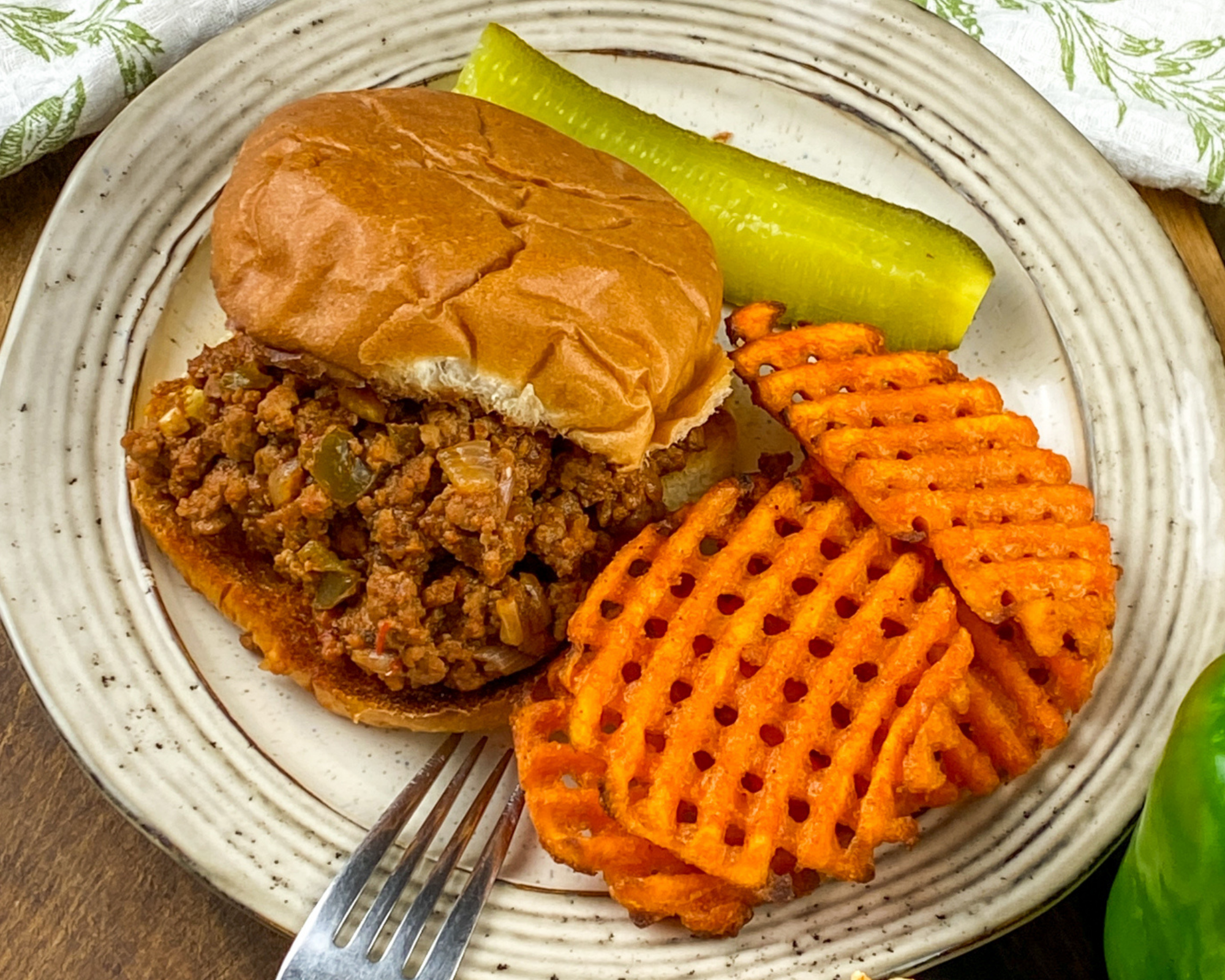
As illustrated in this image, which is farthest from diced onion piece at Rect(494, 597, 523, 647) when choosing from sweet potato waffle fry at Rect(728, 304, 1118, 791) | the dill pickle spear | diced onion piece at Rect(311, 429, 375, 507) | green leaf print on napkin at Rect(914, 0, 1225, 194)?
green leaf print on napkin at Rect(914, 0, 1225, 194)

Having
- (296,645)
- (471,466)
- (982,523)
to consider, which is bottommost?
(296,645)

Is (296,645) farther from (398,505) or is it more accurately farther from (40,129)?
(40,129)

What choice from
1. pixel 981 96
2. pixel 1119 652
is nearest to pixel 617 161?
pixel 981 96

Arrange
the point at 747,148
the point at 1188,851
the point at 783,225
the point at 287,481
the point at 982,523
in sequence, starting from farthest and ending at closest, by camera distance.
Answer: the point at 747,148
the point at 783,225
the point at 287,481
the point at 982,523
the point at 1188,851

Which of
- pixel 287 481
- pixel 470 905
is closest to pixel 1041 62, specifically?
pixel 287 481

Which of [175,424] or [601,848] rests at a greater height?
[175,424]

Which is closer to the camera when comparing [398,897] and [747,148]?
[398,897]
